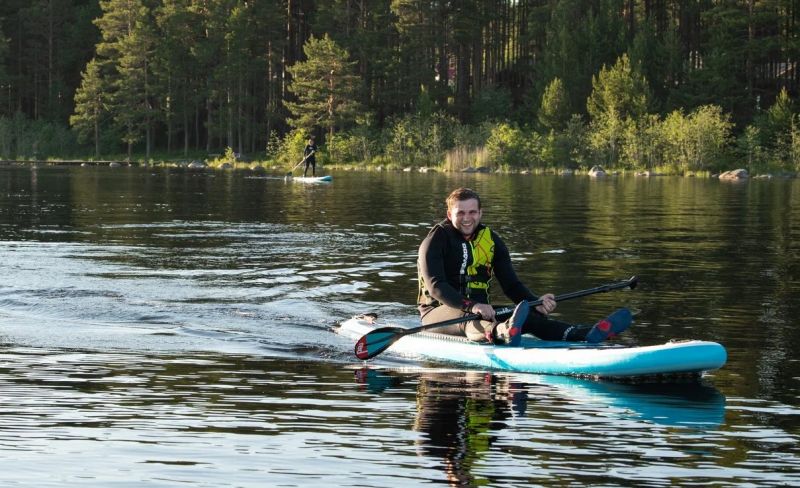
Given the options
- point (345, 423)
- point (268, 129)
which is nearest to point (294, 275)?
point (345, 423)

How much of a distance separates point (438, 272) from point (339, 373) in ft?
4.28

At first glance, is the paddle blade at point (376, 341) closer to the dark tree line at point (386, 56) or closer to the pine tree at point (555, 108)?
the dark tree line at point (386, 56)

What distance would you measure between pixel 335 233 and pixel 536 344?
48.4 ft

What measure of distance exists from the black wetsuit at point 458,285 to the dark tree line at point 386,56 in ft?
187

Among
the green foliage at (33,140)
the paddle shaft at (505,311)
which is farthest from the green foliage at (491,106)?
the paddle shaft at (505,311)

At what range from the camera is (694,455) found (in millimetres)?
7758

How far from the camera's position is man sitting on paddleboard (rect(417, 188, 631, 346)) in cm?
1104

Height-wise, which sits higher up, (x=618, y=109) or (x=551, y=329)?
(x=618, y=109)

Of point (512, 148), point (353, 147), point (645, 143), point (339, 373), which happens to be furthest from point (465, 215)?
point (353, 147)

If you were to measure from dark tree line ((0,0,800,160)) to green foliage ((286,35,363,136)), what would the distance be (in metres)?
1.14

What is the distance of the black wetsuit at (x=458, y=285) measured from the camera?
11328 millimetres

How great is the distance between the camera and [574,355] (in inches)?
416

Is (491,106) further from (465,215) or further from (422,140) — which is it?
(465,215)

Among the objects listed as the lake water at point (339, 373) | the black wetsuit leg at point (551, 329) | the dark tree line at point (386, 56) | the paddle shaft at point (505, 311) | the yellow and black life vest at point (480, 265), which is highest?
the dark tree line at point (386, 56)
